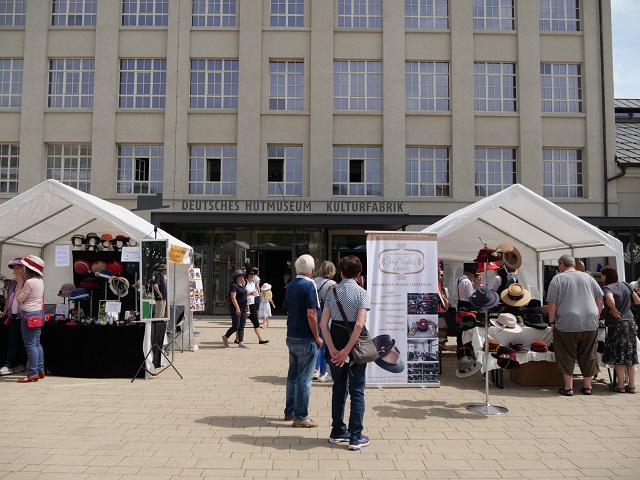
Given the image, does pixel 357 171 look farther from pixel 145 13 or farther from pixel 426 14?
pixel 145 13

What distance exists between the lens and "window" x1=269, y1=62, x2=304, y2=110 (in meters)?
21.5

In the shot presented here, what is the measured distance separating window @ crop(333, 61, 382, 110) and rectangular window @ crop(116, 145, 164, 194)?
723 centimetres

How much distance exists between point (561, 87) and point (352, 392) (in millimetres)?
20501

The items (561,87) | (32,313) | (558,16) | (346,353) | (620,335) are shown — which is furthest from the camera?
(558,16)

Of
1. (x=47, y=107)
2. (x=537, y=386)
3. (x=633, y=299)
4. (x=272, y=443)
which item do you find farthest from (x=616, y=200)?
(x=47, y=107)

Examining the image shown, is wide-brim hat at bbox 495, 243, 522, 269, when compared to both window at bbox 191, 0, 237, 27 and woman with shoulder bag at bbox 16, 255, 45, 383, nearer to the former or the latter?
woman with shoulder bag at bbox 16, 255, 45, 383

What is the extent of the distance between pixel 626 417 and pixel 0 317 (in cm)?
927

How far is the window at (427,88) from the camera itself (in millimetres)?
21641

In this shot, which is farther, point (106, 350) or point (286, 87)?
point (286, 87)

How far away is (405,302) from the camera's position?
7961mm

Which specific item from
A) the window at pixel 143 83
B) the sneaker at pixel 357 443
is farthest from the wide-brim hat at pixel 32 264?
the window at pixel 143 83

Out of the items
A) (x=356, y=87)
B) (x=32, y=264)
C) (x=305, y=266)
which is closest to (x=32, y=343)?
(x=32, y=264)

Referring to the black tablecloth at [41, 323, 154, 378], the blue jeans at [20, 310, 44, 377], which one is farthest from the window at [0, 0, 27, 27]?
the black tablecloth at [41, 323, 154, 378]

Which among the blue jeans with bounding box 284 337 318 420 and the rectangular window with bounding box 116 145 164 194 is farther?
the rectangular window with bounding box 116 145 164 194
